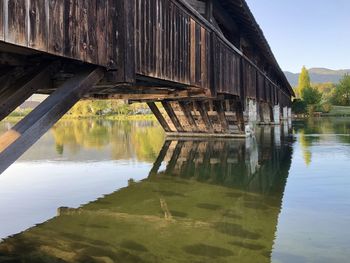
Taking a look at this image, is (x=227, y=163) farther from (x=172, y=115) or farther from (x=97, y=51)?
(x=172, y=115)

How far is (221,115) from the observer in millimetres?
21297

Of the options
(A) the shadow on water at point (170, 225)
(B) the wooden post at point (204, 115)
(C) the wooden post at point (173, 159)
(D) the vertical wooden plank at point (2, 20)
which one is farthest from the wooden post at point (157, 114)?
(D) the vertical wooden plank at point (2, 20)

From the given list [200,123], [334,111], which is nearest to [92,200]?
[200,123]

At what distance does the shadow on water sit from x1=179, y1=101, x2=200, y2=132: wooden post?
33.4ft

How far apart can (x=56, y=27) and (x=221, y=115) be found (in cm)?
1672

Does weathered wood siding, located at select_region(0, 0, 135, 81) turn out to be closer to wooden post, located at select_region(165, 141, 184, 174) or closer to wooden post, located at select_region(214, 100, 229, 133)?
wooden post, located at select_region(165, 141, 184, 174)

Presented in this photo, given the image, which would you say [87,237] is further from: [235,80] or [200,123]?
[200,123]

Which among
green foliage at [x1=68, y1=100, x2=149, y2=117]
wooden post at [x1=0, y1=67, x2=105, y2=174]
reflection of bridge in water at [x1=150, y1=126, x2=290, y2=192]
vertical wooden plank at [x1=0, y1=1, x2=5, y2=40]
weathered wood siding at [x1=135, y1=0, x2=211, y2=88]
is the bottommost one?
reflection of bridge in water at [x1=150, y1=126, x2=290, y2=192]

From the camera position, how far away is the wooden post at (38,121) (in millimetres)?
3812

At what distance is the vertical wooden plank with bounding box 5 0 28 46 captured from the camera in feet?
14.1

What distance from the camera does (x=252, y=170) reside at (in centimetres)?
1208

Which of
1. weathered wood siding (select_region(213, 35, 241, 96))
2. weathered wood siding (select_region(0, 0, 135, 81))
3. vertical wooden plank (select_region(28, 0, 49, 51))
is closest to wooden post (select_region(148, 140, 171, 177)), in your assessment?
weathered wood siding (select_region(213, 35, 241, 96))

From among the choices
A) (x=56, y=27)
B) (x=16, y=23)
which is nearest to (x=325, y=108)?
(x=56, y=27)

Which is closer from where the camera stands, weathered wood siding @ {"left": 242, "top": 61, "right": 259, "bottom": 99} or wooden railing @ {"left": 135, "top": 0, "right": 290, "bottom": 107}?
wooden railing @ {"left": 135, "top": 0, "right": 290, "bottom": 107}
